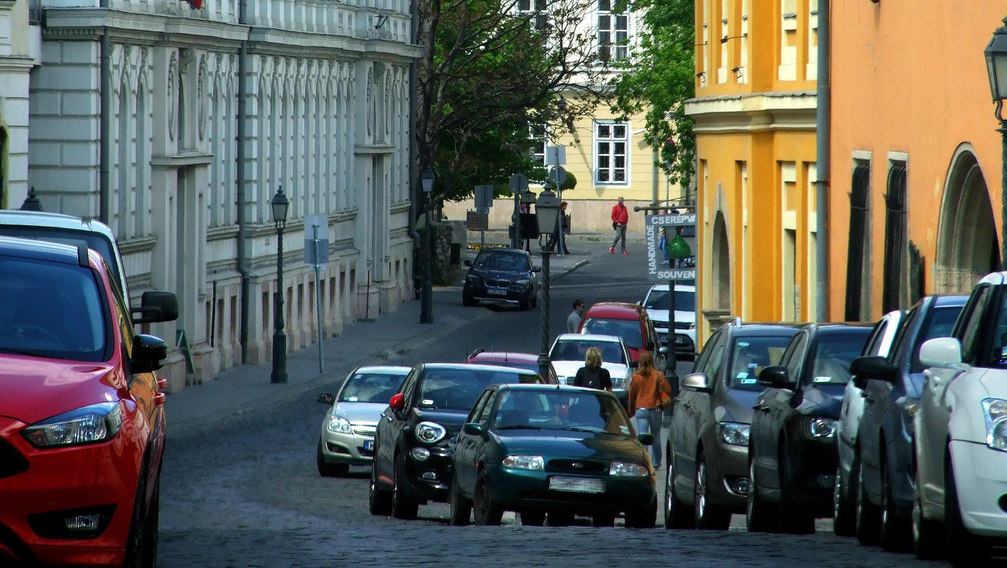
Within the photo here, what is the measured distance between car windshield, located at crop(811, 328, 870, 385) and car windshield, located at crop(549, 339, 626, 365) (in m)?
18.8

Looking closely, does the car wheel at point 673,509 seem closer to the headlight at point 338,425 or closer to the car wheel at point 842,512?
the car wheel at point 842,512


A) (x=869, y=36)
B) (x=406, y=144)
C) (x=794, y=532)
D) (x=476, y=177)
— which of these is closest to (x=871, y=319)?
(x=869, y=36)

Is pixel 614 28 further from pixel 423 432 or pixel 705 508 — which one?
pixel 705 508

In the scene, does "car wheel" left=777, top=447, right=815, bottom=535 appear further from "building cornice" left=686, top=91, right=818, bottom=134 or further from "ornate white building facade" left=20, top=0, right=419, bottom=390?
"ornate white building facade" left=20, top=0, right=419, bottom=390

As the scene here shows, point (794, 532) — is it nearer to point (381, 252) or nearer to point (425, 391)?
point (425, 391)

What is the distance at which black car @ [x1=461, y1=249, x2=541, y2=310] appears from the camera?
5628cm

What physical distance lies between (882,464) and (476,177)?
5473cm

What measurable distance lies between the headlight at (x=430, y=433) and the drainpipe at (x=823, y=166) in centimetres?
875

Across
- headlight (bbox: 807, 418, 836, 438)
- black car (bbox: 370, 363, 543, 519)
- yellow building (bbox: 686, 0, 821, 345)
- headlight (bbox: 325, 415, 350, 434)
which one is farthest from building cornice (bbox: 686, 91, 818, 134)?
headlight (bbox: 807, 418, 836, 438)

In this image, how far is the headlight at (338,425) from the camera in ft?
82.4

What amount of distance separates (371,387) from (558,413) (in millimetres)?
8489

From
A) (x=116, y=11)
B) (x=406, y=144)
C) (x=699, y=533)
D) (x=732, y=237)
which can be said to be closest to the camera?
(x=699, y=533)

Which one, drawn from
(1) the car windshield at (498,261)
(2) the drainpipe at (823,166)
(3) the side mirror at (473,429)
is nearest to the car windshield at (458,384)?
(3) the side mirror at (473,429)

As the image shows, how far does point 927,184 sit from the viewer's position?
23.5 metres
